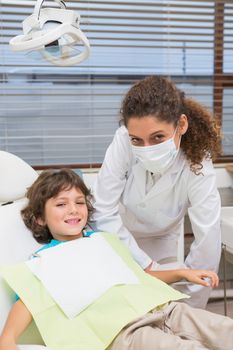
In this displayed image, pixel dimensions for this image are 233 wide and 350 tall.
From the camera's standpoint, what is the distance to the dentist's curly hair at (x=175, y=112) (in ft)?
4.31

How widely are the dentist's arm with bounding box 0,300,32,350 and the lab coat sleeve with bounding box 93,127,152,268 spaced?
0.47m

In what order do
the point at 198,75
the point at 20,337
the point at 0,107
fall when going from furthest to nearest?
the point at 198,75, the point at 0,107, the point at 20,337

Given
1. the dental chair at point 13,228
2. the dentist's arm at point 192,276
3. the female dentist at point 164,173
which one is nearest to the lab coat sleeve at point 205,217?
the female dentist at point 164,173

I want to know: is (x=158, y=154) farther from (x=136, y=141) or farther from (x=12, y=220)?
(x=12, y=220)

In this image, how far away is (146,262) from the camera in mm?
1538

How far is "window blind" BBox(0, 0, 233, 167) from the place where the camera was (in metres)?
2.49

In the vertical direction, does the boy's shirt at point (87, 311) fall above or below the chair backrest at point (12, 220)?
below

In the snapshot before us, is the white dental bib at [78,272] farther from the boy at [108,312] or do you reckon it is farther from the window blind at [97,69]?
the window blind at [97,69]

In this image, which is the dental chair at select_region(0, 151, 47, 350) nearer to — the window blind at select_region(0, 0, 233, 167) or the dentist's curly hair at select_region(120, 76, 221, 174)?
the dentist's curly hair at select_region(120, 76, 221, 174)

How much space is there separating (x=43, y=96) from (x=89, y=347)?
1754mm

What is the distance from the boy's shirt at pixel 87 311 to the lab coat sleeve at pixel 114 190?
28 cm

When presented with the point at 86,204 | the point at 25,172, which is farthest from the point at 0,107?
the point at 86,204

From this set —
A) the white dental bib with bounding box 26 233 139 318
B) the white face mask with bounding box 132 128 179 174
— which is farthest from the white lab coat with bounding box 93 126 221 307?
the white dental bib with bounding box 26 233 139 318

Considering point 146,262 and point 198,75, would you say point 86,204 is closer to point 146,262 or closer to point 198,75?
point 146,262
